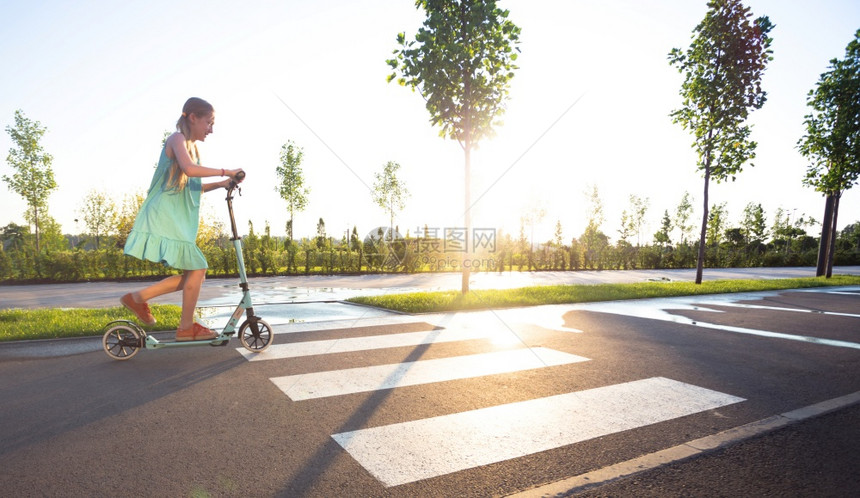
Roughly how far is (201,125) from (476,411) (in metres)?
3.77

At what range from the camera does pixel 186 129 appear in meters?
A: 4.46

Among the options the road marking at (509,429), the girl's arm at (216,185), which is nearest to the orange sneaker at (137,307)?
the girl's arm at (216,185)

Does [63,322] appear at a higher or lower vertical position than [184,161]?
lower

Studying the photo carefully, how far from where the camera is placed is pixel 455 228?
24.6 meters

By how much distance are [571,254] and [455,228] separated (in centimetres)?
755

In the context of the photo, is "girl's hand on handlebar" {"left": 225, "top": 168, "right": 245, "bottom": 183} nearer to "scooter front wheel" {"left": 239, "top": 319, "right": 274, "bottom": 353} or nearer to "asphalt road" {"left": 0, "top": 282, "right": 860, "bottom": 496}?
"scooter front wheel" {"left": 239, "top": 319, "right": 274, "bottom": 353}

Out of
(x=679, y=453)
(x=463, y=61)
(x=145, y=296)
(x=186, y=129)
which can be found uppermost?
(x=463, y=61)

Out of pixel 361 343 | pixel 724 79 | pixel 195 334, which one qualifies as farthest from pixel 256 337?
pixel 724 79

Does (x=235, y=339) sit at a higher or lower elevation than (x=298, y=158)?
lower

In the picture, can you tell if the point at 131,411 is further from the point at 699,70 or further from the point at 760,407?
the point at 699,70

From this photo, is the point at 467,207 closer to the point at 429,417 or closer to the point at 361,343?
the point at 361,343

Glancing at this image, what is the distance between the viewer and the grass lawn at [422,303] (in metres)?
6.01

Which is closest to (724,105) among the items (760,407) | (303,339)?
(760,407)

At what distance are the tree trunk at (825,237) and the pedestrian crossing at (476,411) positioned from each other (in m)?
20.2
